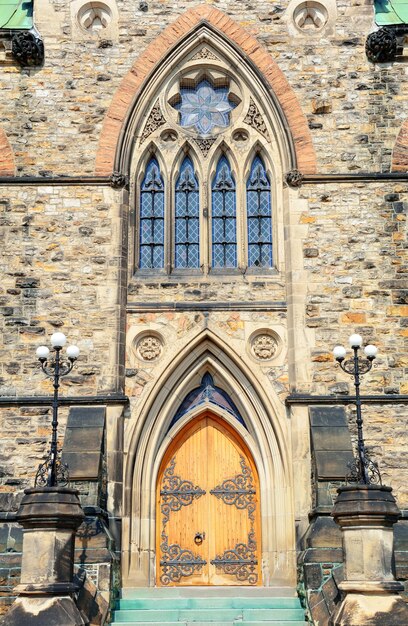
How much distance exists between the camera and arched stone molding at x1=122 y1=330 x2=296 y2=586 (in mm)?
13195

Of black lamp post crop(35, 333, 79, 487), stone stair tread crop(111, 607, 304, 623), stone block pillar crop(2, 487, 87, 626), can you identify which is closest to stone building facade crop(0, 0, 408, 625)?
black lamp post crop(35, 333, 79, 487)

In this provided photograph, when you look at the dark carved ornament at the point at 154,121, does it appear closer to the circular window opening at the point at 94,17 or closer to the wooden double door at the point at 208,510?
the circular window opening at the point at 94,17

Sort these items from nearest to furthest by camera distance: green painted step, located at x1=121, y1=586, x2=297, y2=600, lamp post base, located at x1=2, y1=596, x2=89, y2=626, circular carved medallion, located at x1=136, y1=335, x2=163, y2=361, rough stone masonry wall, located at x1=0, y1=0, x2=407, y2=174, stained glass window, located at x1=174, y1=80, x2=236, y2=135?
lamp post base, located at x1=2, y1=596, x2=89, y2=626
green painted step, located at x1=121, y1=586, x2=297, y2=600
circular carved medallion, located at x1=136, y1=335, x2=163, y2=361
rough stone masonry wall, located at x1=0, y1=0, x2=407, y2=174
stained glass window, located at x1=174, y1=80, x2=236, y2=135

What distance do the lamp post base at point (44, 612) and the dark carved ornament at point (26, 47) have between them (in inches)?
367

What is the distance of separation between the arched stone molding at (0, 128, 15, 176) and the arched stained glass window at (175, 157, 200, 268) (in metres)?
2.89

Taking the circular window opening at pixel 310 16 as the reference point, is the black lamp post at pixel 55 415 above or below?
Result: below

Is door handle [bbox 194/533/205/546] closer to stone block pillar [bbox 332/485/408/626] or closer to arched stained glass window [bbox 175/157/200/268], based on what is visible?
stone block pillar [bbox 332/485/408/626]

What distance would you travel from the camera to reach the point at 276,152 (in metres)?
15.0

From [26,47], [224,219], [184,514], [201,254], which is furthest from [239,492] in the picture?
[26,47]

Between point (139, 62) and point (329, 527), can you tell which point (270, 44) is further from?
point (329, 527)

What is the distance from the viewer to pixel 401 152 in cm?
1462

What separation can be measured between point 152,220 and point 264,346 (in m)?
3.01

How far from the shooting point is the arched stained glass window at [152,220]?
14.8 meters

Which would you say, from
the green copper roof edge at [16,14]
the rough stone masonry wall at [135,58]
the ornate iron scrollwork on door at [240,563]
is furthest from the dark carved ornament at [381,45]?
the ornate iron scrollwork on door at [240,563]
